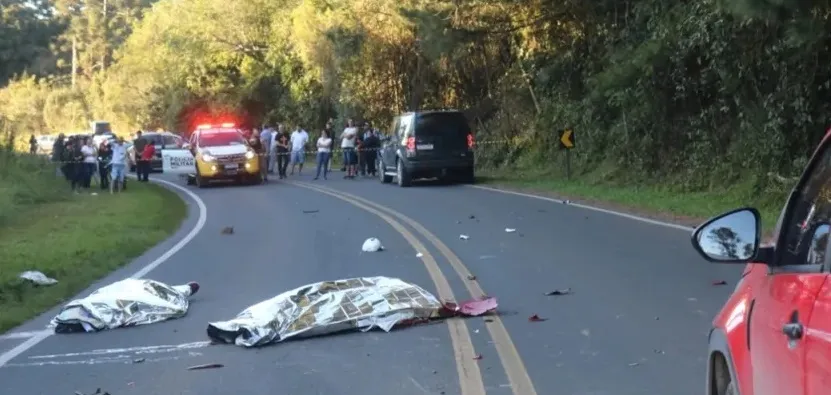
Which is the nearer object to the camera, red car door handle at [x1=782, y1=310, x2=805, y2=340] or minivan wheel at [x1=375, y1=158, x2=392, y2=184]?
red car door handle at [x1=782, y1=310, x2=805, y2=340]

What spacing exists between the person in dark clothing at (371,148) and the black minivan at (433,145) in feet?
21.2

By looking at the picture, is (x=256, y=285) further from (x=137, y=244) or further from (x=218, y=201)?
(x=218, y=201)

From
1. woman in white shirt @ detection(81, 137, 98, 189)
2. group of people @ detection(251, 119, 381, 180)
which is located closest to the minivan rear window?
group of people @ detection(251, 119, 381, 180)

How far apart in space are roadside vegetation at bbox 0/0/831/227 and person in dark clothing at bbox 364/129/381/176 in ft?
10.7

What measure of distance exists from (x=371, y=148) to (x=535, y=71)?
637cm

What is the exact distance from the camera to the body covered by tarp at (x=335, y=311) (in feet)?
31.5

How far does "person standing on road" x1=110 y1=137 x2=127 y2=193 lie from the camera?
103 ft

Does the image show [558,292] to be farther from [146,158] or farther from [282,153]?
[146,158]

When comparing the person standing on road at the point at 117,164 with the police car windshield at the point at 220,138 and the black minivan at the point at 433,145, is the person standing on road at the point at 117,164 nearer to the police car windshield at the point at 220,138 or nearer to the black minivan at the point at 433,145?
the police car windshield at the point at 220,138

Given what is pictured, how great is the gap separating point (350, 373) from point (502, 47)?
95.3 feet

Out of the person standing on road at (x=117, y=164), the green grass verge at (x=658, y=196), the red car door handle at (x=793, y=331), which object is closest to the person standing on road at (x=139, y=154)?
the person standing on road at (x=117, y=164)

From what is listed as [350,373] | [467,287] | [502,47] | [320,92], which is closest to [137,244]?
[467,287]

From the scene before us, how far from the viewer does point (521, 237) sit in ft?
54.7

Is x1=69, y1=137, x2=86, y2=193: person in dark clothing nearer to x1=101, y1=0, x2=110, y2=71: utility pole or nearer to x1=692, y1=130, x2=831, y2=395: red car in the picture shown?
x1=692, y1=130, x2=831, y2=395: red car
